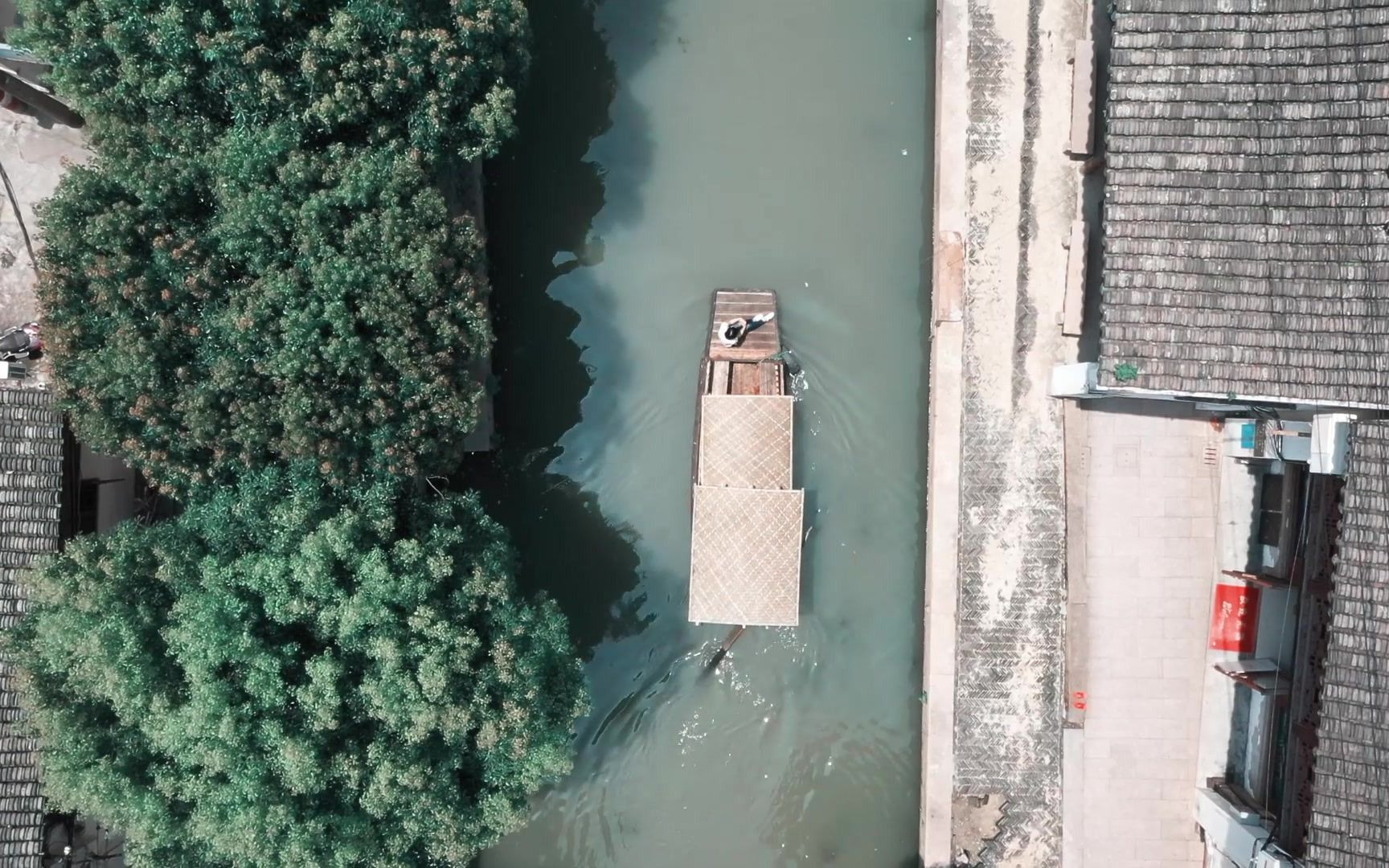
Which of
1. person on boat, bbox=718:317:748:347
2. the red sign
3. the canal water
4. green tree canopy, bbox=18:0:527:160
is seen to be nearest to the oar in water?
the canal water

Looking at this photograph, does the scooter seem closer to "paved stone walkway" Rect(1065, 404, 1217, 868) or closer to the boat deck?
the boat deck

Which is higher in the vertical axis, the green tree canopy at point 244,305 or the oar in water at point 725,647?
the green tree canopy at point 244,305

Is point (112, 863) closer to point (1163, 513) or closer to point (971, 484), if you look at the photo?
point (971, 484)

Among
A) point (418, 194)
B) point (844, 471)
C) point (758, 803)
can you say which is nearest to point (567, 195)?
point (418, 194)

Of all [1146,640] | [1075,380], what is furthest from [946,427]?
[1146,640]

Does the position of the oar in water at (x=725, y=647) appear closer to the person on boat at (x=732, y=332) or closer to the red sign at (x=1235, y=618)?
the person on boat at (x=732, y=332)

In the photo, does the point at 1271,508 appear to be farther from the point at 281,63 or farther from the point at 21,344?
the point at 21,344

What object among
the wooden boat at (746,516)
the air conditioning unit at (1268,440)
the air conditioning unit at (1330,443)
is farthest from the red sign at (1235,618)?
the wooden boat at (746,516)
